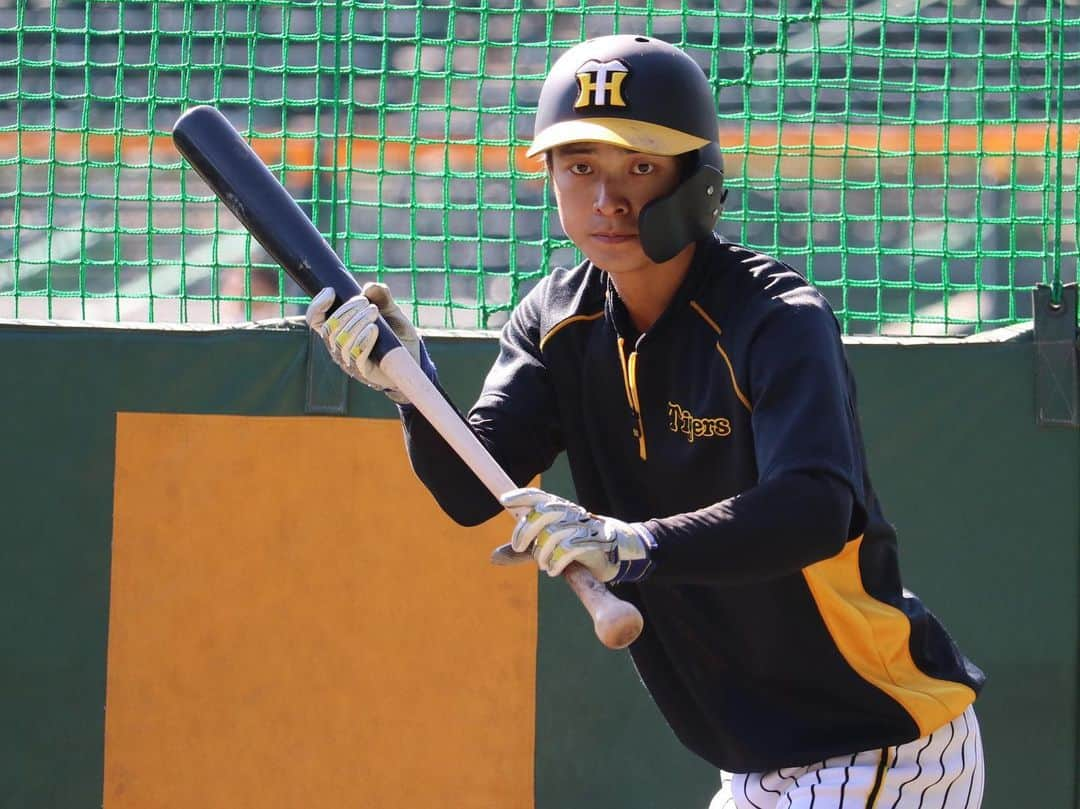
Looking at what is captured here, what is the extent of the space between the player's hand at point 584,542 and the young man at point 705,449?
265 millimetres

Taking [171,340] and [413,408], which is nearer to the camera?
[413,408]

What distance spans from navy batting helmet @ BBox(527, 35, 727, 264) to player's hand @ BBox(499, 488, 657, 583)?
0.49 meters

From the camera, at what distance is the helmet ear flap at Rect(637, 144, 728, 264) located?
7.97 ft

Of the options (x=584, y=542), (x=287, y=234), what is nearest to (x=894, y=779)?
(x=584, y=542)

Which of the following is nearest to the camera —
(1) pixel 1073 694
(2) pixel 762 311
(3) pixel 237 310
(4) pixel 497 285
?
(2) pixel 762 311

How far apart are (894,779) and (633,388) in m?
0.76

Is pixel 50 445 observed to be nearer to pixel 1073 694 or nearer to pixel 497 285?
pixel 1073 694

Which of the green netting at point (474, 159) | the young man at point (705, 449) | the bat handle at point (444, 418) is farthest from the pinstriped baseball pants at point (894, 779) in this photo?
the green netting at point (474, 159)

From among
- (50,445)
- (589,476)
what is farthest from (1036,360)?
(50,445)

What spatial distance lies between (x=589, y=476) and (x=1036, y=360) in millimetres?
1636

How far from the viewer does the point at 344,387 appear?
388cm

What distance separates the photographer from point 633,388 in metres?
2.56

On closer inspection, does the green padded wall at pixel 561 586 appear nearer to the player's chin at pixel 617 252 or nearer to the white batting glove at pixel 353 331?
the white batting glove at pixel 353 331

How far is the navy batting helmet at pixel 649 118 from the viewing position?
2.44 m
